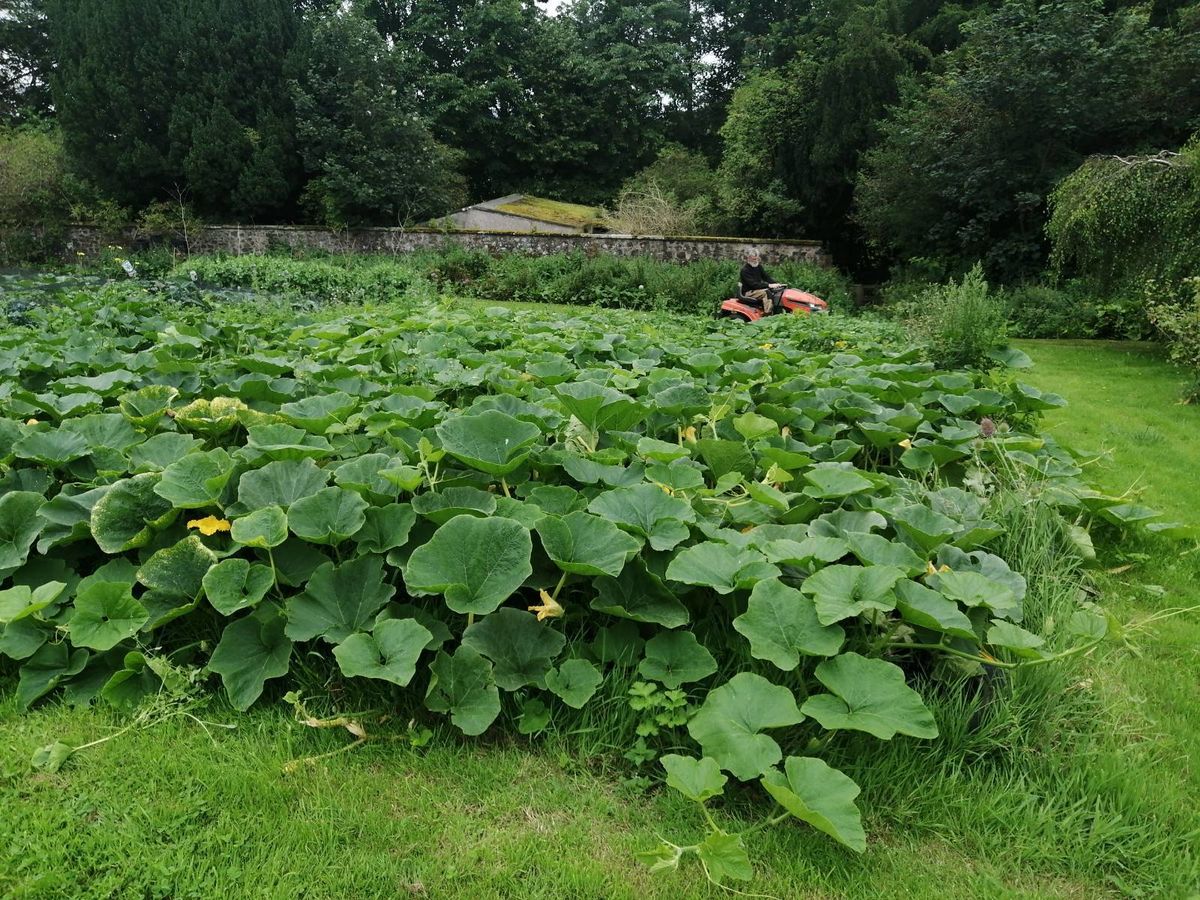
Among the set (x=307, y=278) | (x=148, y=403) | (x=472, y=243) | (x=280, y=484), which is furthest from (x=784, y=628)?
(x=472, y=243)

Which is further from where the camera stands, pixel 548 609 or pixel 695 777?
pixel 548 609

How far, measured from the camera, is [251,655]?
1787 millimetres

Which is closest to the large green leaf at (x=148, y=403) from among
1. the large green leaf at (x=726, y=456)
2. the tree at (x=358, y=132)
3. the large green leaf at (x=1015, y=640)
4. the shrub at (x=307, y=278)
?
the large green leaf at (x=726, y=456)

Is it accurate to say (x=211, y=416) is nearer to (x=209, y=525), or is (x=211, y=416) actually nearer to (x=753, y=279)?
(x=209, y=525)

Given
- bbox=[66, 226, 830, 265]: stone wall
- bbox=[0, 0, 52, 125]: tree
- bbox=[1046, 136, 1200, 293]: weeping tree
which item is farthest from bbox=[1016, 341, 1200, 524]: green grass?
bbox=[0, 0, 52, 125]: tree

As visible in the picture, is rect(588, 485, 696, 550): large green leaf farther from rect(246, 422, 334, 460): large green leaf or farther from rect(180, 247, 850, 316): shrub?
rect(180, 247, 850, 316): shrub

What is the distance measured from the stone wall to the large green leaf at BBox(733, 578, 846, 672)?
1508 cm

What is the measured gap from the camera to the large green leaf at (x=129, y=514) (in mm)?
1975

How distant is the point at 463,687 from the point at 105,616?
0.95 metres

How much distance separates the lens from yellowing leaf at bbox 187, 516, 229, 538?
1923mm

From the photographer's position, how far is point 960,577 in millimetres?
1832

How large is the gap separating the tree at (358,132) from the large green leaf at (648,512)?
19.4 m

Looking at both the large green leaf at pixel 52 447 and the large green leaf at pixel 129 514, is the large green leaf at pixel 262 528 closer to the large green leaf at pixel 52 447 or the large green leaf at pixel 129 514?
the large green leaf at pixel 129 514

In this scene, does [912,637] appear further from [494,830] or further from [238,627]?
[238,627]
